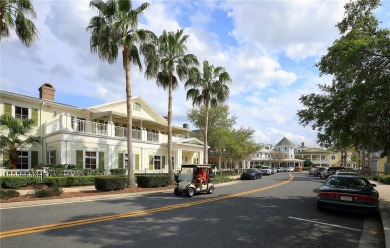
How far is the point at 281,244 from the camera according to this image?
692 cm

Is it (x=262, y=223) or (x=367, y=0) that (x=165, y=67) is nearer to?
(x=367, y=0)

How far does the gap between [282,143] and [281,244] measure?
111308mm

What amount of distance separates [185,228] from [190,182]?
8776 mm

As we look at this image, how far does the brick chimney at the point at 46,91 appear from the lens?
2816 centimetres

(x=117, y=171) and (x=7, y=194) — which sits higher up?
(x=7, y=194)

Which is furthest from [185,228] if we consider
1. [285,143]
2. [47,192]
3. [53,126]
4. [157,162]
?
[285,143]

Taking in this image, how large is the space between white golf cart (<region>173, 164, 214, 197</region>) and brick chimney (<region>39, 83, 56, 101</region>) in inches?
678

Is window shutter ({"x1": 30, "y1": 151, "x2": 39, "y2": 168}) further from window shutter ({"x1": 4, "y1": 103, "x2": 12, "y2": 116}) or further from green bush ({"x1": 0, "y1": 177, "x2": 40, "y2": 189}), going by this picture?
green bush ({"x1": 0, "y1": 177, "x2": 40, "y2": 189})

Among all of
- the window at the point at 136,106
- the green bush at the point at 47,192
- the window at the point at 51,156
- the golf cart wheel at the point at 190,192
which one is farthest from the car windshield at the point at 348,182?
the window at the point at 136,106

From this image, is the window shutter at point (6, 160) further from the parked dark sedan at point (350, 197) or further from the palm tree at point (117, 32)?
the parked dark sedan at point (350, 197)

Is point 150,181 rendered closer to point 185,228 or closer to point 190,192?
point 190,192

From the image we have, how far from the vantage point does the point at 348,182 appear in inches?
458

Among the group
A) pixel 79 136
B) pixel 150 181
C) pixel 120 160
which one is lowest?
pixel 150 181

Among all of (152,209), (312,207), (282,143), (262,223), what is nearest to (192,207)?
(152,209)
